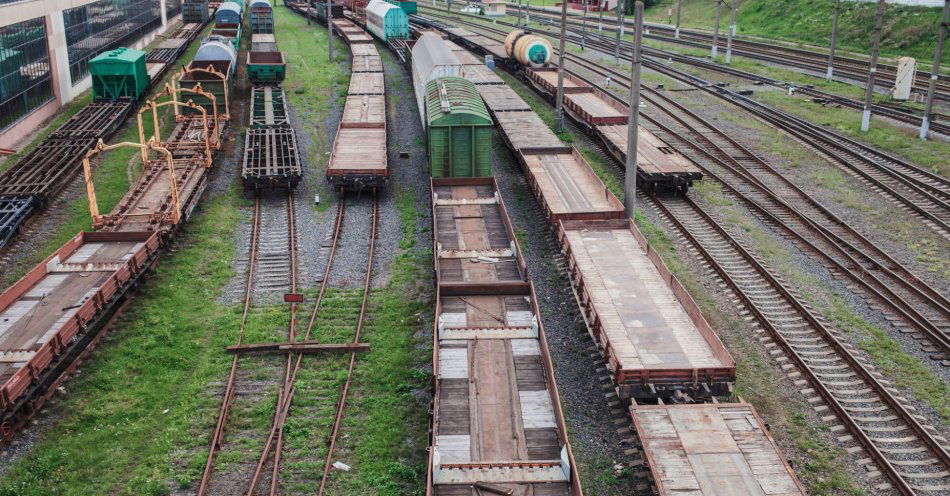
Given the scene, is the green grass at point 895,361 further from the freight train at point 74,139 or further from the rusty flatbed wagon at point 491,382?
the freight train at point 74,139

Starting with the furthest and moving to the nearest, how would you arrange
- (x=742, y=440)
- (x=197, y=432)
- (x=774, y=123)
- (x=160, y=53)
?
(x=160, y=53) → (x=774, y=123) → (x=197, y=432) → (x=742, y=440)

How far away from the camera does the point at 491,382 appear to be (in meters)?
15.7

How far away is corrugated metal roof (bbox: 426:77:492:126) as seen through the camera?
93.5 ft

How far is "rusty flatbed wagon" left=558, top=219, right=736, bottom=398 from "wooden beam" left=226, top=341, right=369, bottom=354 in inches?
231

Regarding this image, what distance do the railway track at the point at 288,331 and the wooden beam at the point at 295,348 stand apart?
53mm

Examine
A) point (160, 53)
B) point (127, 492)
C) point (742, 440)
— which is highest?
point (160, 53)

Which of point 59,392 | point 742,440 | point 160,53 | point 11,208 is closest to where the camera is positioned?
point 742,440

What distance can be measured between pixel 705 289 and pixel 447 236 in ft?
25.0

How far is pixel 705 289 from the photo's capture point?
72.4 feet

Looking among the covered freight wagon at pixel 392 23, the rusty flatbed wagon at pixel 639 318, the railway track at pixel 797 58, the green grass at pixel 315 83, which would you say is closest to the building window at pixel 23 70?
the green grass at pixel 315 83

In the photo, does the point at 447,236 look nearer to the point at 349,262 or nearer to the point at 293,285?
the point at 349,262

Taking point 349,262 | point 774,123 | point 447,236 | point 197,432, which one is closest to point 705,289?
point 447,236

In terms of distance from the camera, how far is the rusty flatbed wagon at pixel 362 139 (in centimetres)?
2891

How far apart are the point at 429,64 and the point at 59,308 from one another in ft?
76.1
